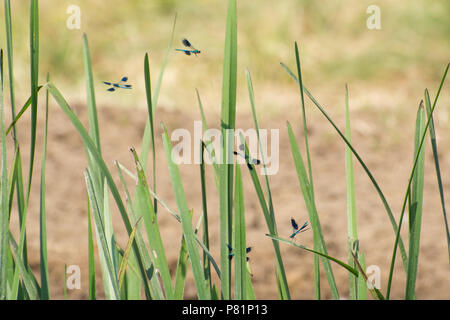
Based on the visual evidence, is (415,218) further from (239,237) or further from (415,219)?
(239,237)

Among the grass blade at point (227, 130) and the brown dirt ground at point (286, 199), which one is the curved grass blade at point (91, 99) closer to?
the grass blade at point (227, 130)

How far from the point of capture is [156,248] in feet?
1.65

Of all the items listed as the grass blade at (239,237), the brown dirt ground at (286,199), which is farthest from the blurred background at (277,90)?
the grass blade at (239,237)

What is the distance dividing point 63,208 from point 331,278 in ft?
5.52

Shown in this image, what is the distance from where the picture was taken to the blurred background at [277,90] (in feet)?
6.17

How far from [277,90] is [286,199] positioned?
124 cm

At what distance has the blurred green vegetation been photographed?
128 inches

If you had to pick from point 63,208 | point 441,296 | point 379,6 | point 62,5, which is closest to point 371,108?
point 379,6

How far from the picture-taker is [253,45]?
353 cm

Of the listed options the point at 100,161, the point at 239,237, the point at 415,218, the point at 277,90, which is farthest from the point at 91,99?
the point at 277,90

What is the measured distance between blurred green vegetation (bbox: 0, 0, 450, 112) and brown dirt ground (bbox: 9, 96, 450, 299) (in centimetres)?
40

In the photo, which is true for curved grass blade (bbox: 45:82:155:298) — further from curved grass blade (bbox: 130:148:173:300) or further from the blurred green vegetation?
the blurred green vegetation

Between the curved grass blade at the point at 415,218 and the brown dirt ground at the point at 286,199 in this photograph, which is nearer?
the curved grass blade at the point at 415,218

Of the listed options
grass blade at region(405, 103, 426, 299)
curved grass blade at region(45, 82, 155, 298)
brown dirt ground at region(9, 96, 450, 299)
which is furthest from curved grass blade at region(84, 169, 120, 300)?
brown dirt ground at region(9, 96, 450, 299)
